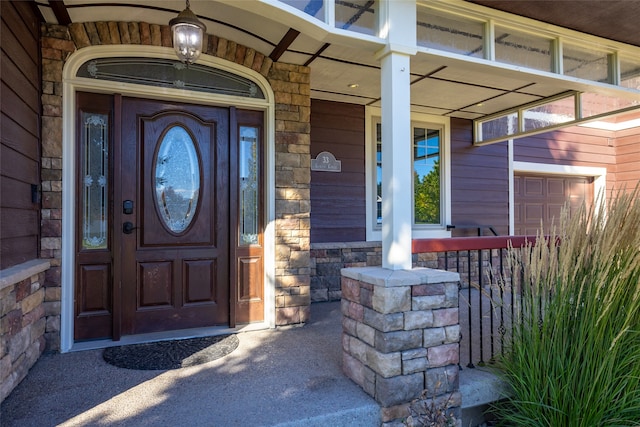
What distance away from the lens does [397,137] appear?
2.40 meters

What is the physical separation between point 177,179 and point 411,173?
3154 millimetres

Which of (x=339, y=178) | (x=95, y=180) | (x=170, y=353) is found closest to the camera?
(x=170, y=353)

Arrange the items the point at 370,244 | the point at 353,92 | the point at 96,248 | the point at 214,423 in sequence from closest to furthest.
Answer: the point at 214,423 → the point at 96,248 → the point at 353,92 → the point at 370,244

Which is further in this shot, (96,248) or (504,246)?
(96,248)

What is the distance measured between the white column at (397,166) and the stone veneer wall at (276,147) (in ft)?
4.03

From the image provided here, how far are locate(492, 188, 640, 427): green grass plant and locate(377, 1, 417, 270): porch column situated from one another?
71 cm

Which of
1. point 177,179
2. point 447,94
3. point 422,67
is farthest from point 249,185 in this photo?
point 447,94

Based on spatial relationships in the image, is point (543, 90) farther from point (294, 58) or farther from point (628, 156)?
point (628, 156)

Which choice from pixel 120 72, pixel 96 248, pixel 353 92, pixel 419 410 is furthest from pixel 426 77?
pixel 96 248

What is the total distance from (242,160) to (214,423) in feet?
7.07

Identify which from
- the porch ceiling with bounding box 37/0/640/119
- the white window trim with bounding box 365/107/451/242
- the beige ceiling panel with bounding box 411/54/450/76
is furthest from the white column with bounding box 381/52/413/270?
the white window trim with bounding box 365/107/451/242

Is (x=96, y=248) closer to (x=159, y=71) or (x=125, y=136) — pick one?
(x=125, y=136)

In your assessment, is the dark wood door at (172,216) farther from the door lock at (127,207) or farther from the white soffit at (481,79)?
the white soffit at (481,79)

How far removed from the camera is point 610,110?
4012mm
